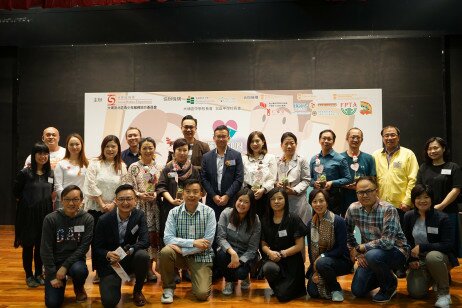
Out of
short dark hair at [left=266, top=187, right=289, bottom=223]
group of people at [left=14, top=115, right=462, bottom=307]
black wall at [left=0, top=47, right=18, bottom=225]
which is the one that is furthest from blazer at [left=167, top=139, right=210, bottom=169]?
black wall at [left=0, top=47, right=18, bottom=225]

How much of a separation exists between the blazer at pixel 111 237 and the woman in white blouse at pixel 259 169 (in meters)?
1.11

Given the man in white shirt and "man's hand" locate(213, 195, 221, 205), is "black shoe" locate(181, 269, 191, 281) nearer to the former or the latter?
"man's hand" locate(213, 195, 221, 205)

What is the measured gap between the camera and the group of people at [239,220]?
3.52 meters

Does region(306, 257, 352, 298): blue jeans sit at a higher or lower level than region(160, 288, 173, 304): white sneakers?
higher

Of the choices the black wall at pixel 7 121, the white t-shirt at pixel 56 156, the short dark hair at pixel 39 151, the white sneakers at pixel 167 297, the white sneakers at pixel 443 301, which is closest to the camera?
the white sneakers at pixel 443 301

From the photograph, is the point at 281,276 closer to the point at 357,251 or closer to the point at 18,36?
the point at 357,251

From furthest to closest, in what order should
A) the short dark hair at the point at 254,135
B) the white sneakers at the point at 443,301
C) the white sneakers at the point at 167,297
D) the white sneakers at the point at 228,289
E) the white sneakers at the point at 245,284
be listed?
the short dark hair at the point at 254,135
the white sneakers at the point at 245,284
the white sneakers at the point at 228,289
the white sneakers at the point at 167,297
the white sneakers at the point at 443,301

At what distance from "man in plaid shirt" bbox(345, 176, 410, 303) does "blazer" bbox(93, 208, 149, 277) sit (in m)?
1.73

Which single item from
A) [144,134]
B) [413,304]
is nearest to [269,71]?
[144,134]

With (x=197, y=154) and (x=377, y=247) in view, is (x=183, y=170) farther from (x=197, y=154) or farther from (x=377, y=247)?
(x=377, y=247)

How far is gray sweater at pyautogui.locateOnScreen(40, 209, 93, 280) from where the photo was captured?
11.4 ft

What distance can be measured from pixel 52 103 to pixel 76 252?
3.73 meters

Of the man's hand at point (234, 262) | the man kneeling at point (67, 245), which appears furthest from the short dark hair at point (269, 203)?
the man kneeling at point (67, 245)

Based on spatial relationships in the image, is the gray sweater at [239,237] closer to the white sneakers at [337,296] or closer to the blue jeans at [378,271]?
the white sneakers at [337,296]
